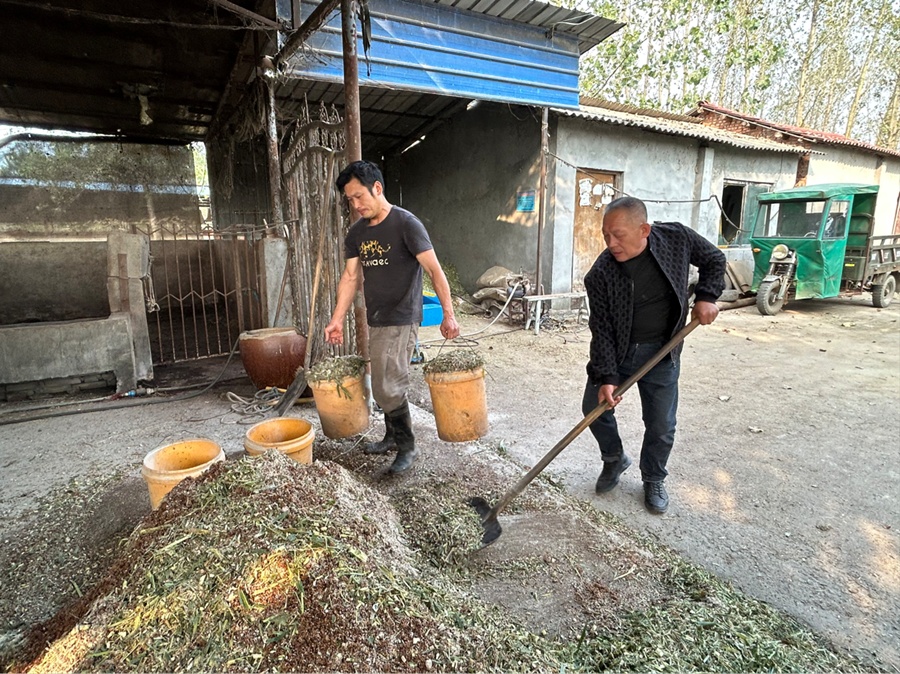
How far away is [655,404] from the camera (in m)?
2.93

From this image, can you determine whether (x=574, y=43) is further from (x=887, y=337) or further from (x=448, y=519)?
(x=448, y=519)

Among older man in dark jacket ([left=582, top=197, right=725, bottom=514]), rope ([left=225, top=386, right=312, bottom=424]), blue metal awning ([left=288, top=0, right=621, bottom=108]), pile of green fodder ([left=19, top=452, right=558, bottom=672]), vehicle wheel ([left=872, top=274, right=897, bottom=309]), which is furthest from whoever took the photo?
vehicle wheel ([left=872, top=274, right=897, bottom=309])

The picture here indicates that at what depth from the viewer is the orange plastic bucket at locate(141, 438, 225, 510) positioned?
2.35 meters

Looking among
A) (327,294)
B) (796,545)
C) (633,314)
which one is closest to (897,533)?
(796,545)

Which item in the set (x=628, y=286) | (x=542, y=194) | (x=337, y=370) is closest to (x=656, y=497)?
(x=628, y=286)

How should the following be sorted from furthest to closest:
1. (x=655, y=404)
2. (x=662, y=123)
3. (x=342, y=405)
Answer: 1. (x=662, y=123)
2. (x=342, y=405)
3. (x=655, y=404)

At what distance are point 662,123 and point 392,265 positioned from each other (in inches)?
411

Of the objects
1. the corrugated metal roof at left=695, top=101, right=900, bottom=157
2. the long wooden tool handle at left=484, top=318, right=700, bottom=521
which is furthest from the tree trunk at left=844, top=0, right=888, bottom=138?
the long wooden tool handle at left=484, top=318, right=700, bottom=521

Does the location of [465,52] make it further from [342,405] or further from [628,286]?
[342,405]

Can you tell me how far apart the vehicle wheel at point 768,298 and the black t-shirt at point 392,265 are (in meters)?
8.73

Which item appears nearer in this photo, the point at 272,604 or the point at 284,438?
the point at 272,604

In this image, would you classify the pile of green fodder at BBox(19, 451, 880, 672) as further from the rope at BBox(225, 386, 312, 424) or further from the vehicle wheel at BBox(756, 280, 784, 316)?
the vehicle wheel at BBox(756, 280, 784, 316)

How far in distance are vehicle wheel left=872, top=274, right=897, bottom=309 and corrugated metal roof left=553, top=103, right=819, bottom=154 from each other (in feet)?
13.2

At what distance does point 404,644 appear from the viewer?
1544mm
